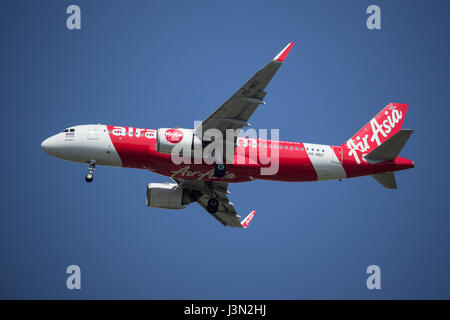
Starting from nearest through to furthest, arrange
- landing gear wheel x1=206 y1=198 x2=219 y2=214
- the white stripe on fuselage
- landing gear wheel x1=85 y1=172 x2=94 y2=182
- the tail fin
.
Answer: landing gear wheel x1=85 y1=172 x2=94 y2=182
the white stripe on fuselage
the tail fin
landing gear wheel x1=206 y1=198 x2=219 y2=214

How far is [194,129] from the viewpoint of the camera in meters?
39.6

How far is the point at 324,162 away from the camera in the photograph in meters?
41.2

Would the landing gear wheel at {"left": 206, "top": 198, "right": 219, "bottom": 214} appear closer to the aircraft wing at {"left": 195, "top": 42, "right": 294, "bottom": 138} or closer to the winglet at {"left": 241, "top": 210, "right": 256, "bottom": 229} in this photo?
the winglet at {"left": 241, "top": 210, "right": 256, "bottom": 229}

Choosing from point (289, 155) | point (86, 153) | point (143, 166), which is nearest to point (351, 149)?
point (289, 155)

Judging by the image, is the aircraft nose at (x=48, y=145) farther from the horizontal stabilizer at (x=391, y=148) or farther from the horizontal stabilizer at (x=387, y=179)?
the horizontal stabilizer at (x=387, y=179)

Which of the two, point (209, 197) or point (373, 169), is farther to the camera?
point (209, 197)

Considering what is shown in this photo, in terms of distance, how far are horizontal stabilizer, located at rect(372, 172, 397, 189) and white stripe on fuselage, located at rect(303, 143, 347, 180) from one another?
267 cm

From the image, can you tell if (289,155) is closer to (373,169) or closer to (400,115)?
(373,169)

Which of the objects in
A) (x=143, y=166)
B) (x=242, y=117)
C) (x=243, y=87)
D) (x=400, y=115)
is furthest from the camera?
(x=400, y=115)

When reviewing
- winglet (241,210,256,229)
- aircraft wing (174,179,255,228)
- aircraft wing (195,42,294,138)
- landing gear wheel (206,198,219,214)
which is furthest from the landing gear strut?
winglet (241,210,256,229)

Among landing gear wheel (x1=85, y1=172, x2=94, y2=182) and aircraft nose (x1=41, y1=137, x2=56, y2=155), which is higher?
aircraft nose (x1=41, y1=137, x2=56, y2=155)

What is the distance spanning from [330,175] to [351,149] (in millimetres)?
2647

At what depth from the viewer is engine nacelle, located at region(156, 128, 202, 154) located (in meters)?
38.2

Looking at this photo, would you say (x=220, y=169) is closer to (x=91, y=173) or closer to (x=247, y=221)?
(x=91, y=173)
